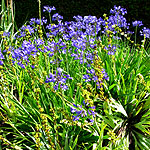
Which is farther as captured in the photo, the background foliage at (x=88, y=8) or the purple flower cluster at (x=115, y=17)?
the background foliage at (x=88, y=8)

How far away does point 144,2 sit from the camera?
22.5 ft

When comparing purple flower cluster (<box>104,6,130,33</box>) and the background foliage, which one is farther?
the background foliage

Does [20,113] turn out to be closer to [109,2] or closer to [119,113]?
[119,113]

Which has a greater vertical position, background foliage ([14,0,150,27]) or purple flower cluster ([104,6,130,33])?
background foliage ([14,0,150,27])

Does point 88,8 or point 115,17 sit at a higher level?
point 88,8

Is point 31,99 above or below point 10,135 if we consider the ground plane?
above

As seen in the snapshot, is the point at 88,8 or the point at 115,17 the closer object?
the point at 115,17

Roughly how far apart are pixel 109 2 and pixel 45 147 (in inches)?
236

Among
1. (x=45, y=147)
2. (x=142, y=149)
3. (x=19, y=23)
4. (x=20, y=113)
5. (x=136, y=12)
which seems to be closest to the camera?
(x=45, y=147)

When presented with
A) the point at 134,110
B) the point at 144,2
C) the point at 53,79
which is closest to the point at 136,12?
the point at 144,2

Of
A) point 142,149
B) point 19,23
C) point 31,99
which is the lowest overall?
point 142,149

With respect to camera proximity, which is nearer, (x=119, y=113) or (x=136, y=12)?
(x=119, y=113)

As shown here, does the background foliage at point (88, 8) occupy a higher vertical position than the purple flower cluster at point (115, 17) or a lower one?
higher

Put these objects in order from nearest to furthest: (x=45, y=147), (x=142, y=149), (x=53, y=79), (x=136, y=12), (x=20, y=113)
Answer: (x=53, y=79)
(x=45, y=147)
(x=142, y=149)
(x=20, y=113)
(x=136, y=12)
